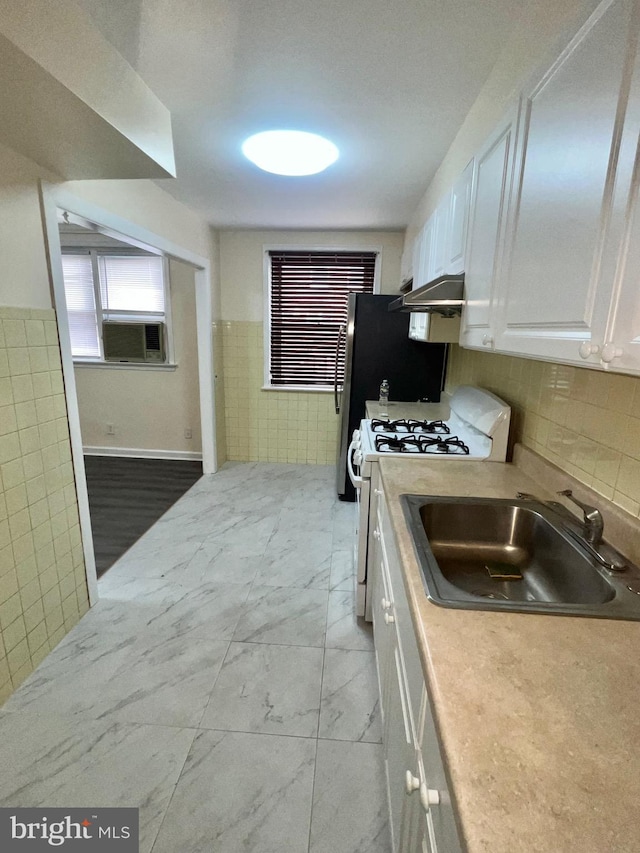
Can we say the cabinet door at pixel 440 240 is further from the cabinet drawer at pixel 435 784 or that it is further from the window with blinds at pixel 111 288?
the window with blinds at pixel 111 288

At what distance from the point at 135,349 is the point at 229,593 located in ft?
9.96

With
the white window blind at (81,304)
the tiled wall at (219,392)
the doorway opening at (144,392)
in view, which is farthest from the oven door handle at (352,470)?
the white window blind at (81,304)

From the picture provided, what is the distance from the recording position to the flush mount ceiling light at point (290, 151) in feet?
6.65

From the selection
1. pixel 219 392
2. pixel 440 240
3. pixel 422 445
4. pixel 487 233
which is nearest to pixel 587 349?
pixel 487 233

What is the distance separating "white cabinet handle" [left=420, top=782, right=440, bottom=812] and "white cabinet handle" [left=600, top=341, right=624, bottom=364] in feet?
2.66

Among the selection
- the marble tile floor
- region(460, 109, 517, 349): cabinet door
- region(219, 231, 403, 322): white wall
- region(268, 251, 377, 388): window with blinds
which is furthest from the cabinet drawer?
region(219, 231, 403, 322): white wall

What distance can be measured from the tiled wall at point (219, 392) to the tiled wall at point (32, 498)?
86.0 inches

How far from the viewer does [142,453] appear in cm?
452

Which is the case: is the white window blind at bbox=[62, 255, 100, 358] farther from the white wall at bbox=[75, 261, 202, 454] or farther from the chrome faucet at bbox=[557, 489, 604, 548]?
the chrome faucet at bbox=[557, 489, 604, 548]

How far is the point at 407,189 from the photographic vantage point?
2.73 meters

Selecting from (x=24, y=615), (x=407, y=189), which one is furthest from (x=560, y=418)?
(x=24, y=615)

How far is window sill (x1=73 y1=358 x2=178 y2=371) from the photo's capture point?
4301 mm

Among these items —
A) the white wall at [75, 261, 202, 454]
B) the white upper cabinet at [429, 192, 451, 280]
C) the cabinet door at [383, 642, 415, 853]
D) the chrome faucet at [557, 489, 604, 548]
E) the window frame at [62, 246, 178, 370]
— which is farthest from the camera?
the white wall at [75, 261, 202, 454]

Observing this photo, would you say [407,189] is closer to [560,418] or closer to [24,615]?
[560,418]
